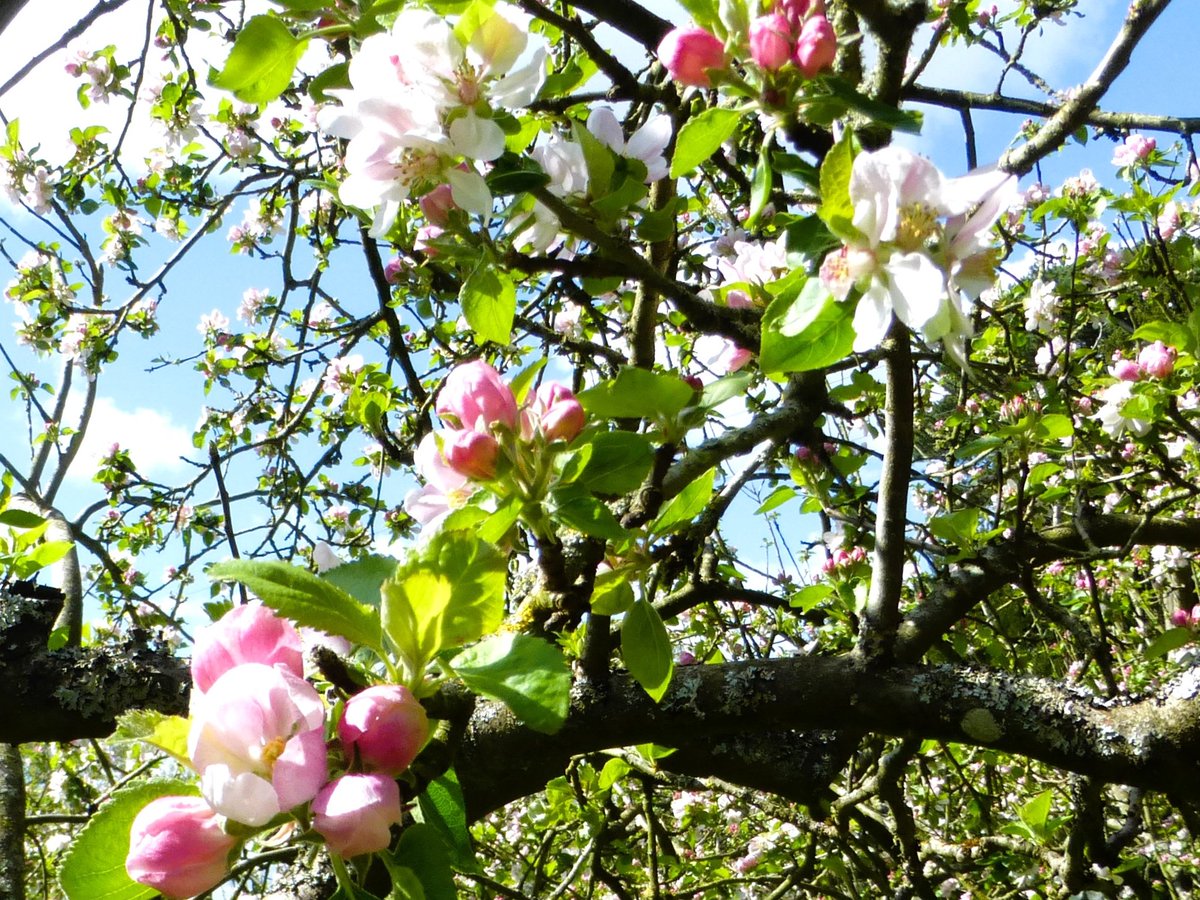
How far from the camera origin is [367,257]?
2.30 m

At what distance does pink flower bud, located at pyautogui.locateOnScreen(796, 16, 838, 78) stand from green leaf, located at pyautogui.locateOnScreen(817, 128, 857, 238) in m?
0.12

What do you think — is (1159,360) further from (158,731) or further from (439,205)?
(158,731)

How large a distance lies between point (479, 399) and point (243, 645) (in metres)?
0.29

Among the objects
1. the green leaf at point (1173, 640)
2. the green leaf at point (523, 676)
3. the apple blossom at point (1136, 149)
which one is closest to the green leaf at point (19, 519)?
the green leaf at point (523, 676)

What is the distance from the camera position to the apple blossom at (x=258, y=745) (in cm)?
53

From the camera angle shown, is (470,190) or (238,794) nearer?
(238,794)

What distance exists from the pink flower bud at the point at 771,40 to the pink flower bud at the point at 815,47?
1 cm

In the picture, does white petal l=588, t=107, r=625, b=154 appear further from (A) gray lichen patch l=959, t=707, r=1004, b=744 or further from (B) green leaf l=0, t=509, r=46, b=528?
(B) green leaf l=0, t=509, r=46, b=528

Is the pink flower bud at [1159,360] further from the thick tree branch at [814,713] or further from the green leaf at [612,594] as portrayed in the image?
the green leaf at [612,594]

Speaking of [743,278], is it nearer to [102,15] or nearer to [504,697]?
[504,697]

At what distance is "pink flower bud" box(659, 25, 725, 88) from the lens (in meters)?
0.79

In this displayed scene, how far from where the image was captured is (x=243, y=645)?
626 mm

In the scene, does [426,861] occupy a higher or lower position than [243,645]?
lower

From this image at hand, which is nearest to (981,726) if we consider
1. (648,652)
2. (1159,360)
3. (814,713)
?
(814,713)
